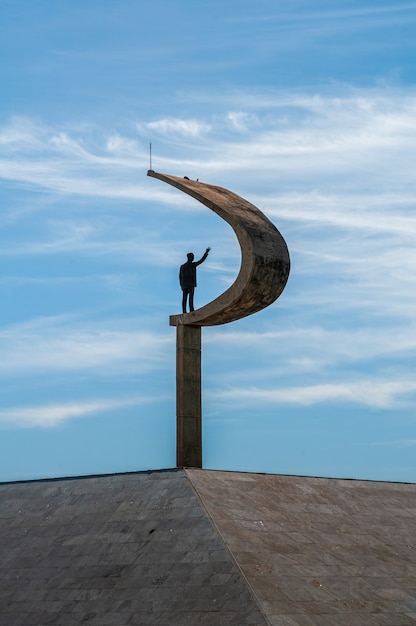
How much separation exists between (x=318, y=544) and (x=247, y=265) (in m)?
6.79

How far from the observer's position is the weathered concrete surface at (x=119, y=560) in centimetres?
2041

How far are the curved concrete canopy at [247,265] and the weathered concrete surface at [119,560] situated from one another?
451 centimetres

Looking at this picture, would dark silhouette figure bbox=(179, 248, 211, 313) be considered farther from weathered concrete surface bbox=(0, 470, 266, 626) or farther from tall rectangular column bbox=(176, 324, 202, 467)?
weathered concrete surface bbox=(0, 470, 266, 626)

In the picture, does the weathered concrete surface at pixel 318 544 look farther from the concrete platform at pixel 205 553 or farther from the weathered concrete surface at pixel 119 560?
the weathered concrete surface at pixel 119 560

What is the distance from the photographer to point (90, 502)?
82.6ft

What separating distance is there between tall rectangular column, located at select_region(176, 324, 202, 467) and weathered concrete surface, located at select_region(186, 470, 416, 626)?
2.18m

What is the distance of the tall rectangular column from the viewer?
26922mm

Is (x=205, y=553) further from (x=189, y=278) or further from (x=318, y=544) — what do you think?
(x=189, y=278)

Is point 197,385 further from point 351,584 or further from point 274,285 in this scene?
point 351,584

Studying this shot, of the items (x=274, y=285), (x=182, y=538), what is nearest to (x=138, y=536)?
(x=182, y=538)

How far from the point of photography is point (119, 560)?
22422 millimetres

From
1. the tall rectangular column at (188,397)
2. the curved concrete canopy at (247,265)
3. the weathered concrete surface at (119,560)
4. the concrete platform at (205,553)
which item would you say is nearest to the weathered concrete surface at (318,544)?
the concrete platform at (205,553)

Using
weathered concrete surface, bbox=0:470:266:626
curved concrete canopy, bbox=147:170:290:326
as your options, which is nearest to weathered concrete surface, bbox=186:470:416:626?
weathered concrete surface, bbox=0:470:266:626

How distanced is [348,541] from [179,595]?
16.4 ft
